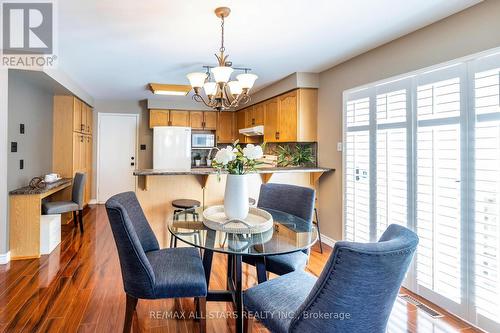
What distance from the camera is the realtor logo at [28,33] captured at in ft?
7.01

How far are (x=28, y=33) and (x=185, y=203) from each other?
2.12 metres

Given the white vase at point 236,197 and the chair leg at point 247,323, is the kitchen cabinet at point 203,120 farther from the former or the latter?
the chair leg at point 247,323

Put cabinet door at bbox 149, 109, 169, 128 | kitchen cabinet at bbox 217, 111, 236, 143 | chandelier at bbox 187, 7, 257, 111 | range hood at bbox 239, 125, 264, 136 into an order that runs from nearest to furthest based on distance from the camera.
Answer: chandelier at bbox 187, 7, 257, 111 → range hood at bbox 239, 125, 264, 136 → cabinet door at bbox 149, 109, 169, 128 → kitchen cabinet at bbox 217, 111, 236, 143

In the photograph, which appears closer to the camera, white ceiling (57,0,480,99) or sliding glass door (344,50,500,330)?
sliding glass door (344,50,500,330)

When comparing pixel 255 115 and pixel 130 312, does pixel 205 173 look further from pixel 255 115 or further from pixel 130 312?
pixel 255 115

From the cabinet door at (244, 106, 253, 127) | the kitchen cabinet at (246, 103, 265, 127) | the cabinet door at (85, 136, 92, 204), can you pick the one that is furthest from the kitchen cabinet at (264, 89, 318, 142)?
the cabinet door at (85, 136, 92, 204)

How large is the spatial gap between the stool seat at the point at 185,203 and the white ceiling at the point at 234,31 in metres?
1.63

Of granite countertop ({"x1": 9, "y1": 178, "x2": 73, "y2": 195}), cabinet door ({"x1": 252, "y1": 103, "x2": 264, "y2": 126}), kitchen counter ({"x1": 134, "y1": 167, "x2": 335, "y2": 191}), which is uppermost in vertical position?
cabinet door ({"x1": 252, "y1": 103, "x2": 264, "y2": 126})

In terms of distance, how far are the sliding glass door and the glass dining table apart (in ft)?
3.60

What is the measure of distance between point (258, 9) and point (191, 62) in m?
1.49

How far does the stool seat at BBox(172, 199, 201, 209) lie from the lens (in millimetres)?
3181

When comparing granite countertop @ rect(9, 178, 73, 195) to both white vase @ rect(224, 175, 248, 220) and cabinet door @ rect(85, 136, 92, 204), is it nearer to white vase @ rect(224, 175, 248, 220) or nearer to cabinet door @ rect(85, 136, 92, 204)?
cabinet door @ rect(85, 136, 92, 204)

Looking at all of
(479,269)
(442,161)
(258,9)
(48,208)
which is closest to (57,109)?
(48,208)

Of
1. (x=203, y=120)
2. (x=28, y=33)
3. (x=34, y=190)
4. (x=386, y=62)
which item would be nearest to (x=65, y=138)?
(x=34, y=190)
